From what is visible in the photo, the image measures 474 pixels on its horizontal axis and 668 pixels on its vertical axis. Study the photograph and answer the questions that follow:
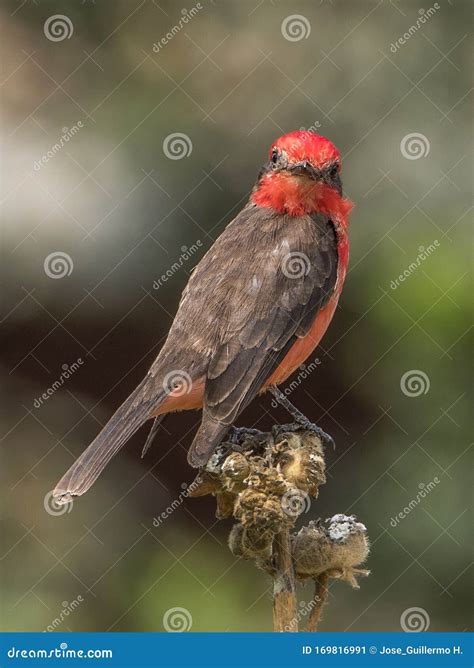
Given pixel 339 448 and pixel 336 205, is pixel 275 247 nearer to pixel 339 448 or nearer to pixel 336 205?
pixel 336 205

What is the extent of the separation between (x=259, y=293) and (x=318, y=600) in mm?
2007

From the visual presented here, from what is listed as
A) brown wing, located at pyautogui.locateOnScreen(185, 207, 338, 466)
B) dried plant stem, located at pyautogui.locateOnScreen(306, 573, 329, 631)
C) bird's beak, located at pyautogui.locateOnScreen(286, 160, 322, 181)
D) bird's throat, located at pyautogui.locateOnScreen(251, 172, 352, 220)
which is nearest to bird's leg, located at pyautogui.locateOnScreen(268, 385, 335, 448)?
brown wing, located at pyautogui.locateOnScreen(185, 207, 338, 466)

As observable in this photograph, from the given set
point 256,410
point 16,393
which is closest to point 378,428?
point 256,410

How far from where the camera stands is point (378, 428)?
21.5ft

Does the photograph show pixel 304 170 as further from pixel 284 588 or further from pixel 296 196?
pixel 284 588

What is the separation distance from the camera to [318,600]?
366 cm

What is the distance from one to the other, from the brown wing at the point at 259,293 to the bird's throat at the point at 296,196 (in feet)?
0.21

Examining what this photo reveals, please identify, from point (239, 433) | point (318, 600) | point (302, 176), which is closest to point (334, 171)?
point (302, 176)

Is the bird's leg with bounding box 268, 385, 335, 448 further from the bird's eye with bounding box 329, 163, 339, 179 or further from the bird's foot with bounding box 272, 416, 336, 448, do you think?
the bird's eye with bounding box 329, 163, 339, 179

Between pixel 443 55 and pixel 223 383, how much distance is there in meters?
3.01

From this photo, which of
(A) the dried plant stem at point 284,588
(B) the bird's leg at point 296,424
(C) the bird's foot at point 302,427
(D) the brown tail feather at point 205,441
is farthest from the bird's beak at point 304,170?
(A) the dried plant stem at point 284,588

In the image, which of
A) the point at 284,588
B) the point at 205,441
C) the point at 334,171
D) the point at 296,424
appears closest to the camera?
the point at 284,588

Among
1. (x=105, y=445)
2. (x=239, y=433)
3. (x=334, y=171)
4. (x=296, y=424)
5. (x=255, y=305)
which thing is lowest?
(x=105, y=445)

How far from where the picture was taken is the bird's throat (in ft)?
18.7
